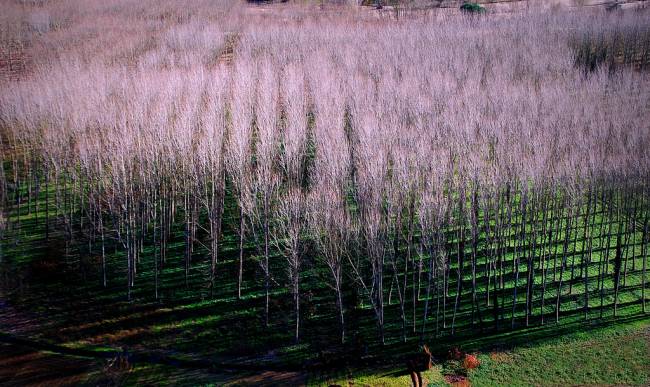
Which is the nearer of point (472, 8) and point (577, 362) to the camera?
point (577, 362)

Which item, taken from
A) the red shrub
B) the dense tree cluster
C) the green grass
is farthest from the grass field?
the dense tree cluster

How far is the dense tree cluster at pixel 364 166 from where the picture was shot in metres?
30.3

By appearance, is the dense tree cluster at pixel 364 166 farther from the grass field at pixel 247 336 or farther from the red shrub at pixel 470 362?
the red shrub at pixel 470 362

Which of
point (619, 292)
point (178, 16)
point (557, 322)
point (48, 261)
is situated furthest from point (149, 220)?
point (178, 16)

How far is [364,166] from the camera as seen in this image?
32.7 metres

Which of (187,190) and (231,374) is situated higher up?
(187,190)

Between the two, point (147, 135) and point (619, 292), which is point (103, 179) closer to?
point (147, 135)

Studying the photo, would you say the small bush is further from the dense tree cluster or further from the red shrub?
the red shrub

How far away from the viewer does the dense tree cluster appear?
30.3 meters

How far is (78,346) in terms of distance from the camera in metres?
29.5

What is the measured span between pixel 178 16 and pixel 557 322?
2339 inches

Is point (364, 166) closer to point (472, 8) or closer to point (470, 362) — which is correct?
point (470, 362)

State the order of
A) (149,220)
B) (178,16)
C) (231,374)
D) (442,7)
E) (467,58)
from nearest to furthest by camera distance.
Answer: (231,374) → (149,220) → (467,58) → (178,16) → (442,7)

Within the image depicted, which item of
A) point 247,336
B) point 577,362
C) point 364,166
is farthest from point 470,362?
point 364,166
